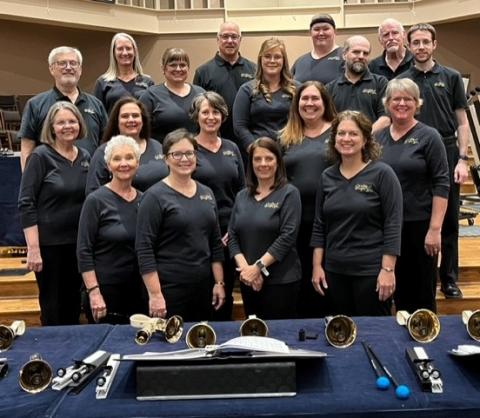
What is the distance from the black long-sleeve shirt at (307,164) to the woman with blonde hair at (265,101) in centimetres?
41

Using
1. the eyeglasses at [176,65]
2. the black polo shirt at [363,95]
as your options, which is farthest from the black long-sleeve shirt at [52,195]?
the black polo shirt at [363,95]

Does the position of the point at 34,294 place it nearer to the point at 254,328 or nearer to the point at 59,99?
the point at 59,99

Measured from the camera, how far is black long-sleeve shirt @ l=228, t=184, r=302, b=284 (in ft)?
9.57

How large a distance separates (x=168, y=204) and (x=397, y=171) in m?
1.19

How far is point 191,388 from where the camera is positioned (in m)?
1.55

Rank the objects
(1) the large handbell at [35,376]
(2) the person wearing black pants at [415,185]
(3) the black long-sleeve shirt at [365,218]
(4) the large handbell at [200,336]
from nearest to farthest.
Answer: (1) the large handbell at [35,376] < (4) the large handbell at [200,336] < (3) the black long-sleeve shirt at [365,218] < (2) the person wearing black pants at [415,185]

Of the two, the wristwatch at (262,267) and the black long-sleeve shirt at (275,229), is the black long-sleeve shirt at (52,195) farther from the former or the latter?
the wristwatch at (262,267)

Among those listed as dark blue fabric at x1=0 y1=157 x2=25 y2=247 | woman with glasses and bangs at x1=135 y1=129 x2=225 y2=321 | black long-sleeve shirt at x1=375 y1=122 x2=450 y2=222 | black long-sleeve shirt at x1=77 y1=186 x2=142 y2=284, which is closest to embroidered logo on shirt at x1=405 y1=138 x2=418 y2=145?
black long-sleeve shirt at x1=375 y1=122 x2=450 y2=222

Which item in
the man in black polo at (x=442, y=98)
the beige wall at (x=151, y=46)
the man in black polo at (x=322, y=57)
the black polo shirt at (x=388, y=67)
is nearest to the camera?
the man in black polo at (x=442, y=98)

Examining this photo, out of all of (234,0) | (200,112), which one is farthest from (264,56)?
(234,0)

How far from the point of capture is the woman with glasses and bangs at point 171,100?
3.71 m

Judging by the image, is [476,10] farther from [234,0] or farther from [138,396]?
[138,396]

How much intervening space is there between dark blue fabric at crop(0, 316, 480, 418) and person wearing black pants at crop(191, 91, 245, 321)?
1.32 metres

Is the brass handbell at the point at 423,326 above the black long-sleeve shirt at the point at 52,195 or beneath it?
beneath
